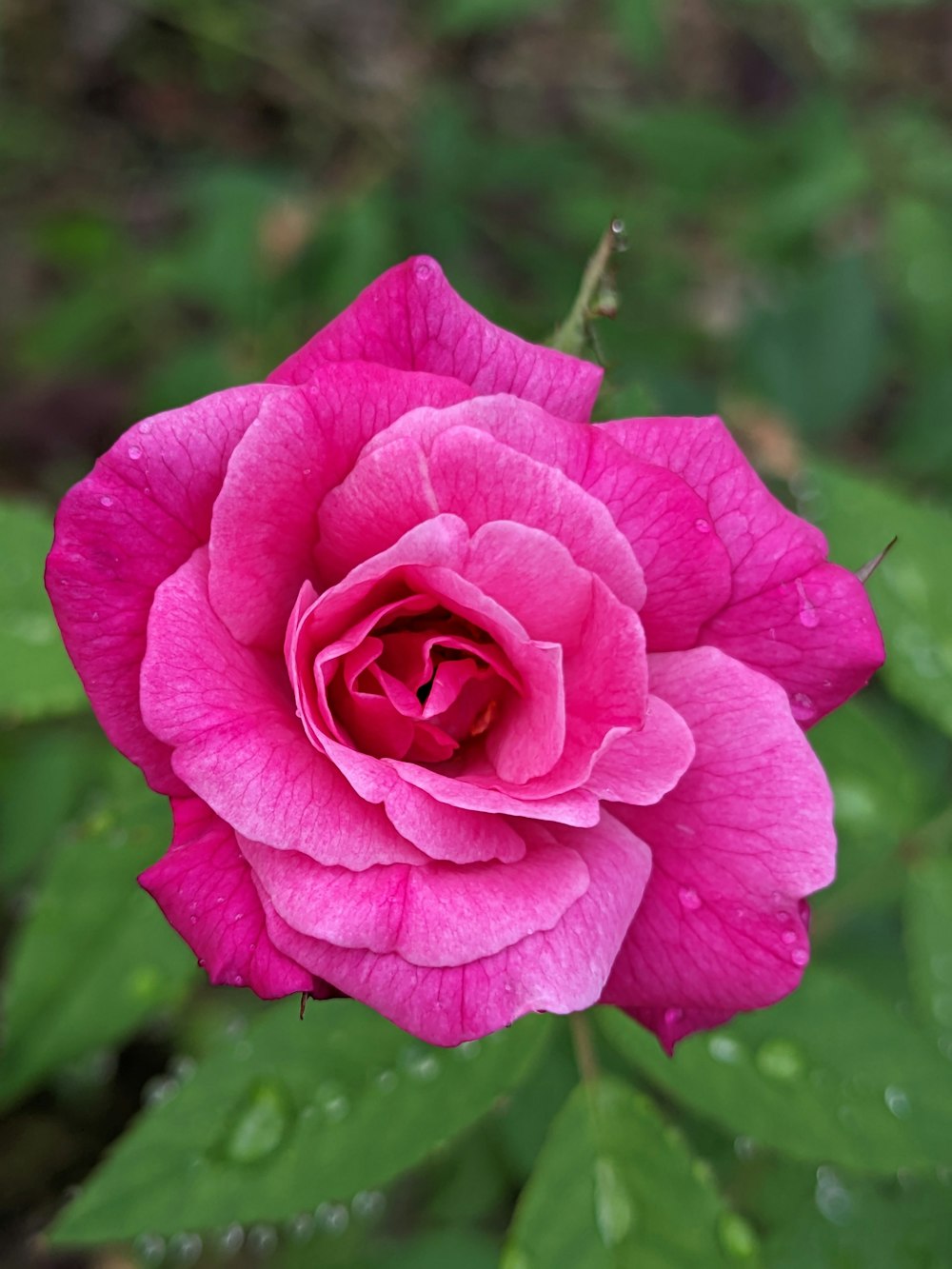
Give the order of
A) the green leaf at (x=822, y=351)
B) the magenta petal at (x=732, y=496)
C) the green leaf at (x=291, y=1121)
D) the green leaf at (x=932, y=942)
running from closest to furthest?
the magenta petal at (x=732, y=496), the green leaf at (x=291, y=1121), the green leaf at (x=932, y=942), the green leaf at (x=822, y=351)

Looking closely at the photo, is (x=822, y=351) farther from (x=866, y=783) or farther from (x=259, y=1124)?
(x=259, y=1124)

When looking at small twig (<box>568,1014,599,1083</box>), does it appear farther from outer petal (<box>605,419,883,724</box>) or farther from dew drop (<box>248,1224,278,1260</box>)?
dew drop (<box>248,1224,278,1260</box>)

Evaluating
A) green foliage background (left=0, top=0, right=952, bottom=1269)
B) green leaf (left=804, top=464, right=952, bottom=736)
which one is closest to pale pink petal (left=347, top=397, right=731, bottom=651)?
green foliage background (left=0, top=0, right=952, bottom=1269)

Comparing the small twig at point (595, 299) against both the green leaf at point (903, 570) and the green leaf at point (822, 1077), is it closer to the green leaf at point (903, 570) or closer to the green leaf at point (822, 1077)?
the green leaf at point (903, 570)

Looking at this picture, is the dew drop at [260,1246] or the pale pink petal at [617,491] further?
the dew drop at [260,1246]

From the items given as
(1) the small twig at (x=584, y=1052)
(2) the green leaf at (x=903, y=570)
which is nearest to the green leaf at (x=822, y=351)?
(2) the green leaf at (x=903, y=570)

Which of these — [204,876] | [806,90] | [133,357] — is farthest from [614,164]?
[204,876]
